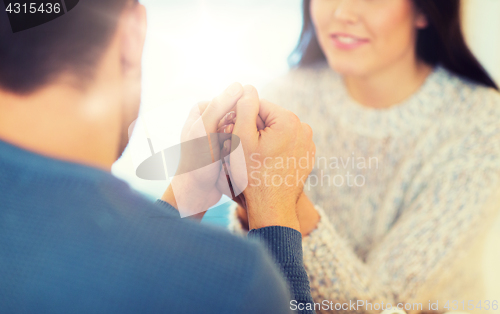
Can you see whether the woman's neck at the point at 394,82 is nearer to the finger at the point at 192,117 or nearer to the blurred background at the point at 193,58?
the blurred background at the point at 193,58

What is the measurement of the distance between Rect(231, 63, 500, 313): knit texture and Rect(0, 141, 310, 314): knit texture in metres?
0.25

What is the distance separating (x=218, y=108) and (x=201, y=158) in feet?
0.25

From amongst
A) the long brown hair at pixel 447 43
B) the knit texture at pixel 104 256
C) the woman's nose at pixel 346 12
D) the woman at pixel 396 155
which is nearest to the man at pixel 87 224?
the knit texture at pixel 104 256

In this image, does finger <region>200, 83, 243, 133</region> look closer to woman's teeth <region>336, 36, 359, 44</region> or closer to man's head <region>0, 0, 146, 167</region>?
man's head <region>0, 0, 146, 167</region>

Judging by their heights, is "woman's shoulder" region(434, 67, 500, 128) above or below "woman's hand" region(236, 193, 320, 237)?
above

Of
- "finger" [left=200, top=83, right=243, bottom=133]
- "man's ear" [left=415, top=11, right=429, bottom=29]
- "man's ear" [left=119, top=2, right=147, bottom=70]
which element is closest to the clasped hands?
"finger" [left=200, top=83, right=243, bottom=133]

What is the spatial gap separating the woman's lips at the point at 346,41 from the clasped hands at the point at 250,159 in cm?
31

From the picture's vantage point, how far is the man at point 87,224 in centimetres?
25

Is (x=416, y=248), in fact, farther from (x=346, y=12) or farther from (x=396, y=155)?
(x=346, y=12)

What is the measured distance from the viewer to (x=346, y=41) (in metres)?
0.68

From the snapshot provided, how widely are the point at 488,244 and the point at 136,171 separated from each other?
2.30 ft

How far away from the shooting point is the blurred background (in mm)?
433

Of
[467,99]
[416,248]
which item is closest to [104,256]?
[416,248]

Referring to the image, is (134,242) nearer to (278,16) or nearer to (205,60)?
(205,60)
